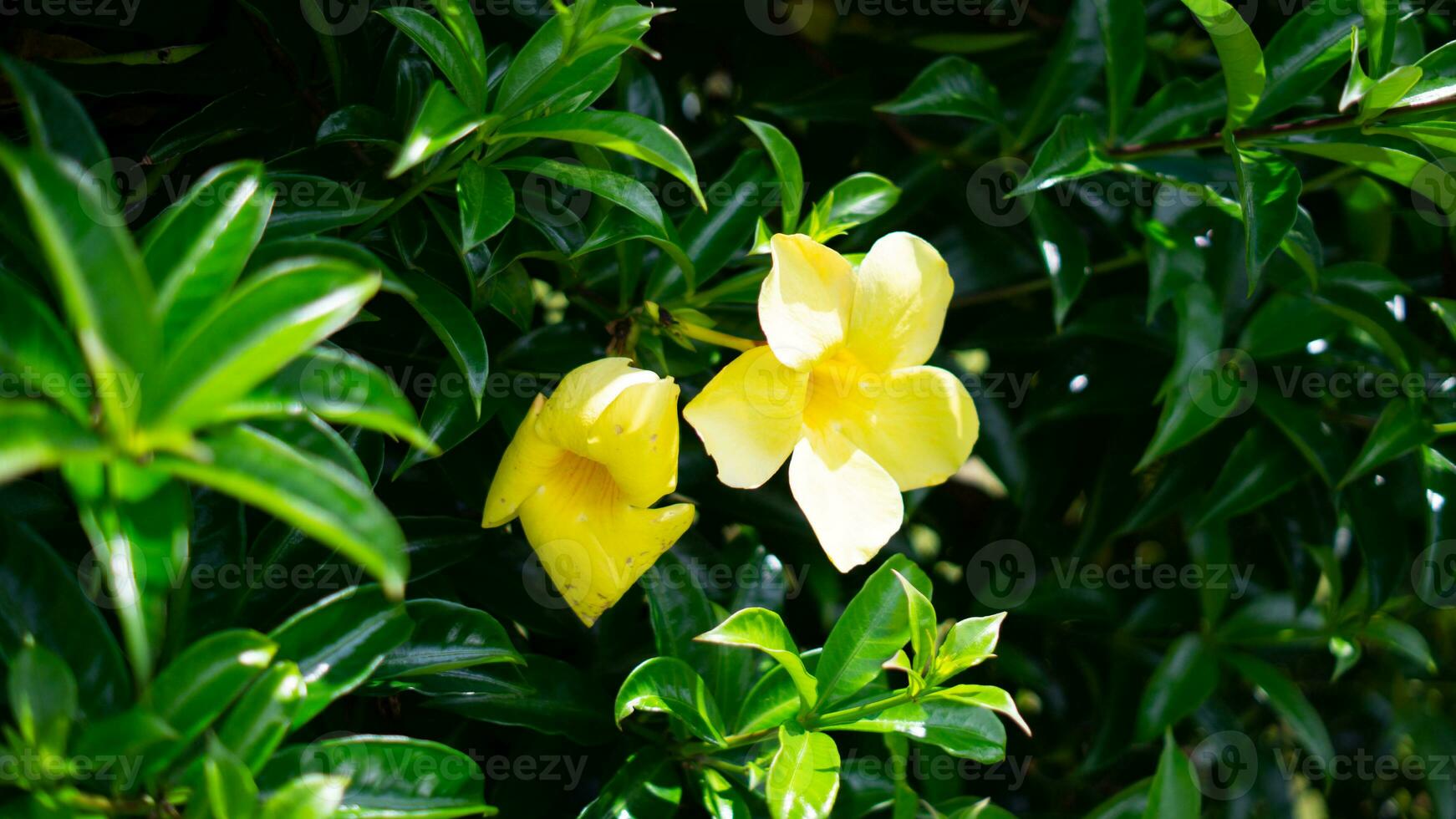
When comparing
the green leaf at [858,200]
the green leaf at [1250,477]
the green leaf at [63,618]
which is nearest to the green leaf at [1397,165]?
the green leaf at [1250,477]

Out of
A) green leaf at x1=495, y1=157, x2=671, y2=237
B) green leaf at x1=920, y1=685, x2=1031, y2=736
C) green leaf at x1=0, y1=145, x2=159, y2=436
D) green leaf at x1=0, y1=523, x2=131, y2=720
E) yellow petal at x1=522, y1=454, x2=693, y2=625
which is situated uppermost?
green leaf at x1=0, y1=145, x2=159, y2=436

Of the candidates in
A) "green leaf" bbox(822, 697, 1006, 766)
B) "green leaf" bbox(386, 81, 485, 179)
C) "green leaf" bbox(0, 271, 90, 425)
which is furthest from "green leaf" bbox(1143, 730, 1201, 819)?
"green leaf" bbox(0, 271, 90, 425)

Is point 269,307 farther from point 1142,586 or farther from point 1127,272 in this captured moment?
point 1142,586

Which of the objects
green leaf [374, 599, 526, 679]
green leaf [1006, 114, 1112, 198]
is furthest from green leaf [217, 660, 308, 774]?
green leaf [1006, 114, 1112, 198]

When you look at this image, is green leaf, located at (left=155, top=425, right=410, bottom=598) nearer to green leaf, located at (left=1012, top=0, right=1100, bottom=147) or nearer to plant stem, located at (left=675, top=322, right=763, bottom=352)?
plant stem, located at (left=675, top=322, right=763, bottom=352)

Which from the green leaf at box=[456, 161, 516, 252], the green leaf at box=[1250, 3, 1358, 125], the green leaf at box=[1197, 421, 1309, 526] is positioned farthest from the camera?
the green leaf at box=[1197, 421, 1309, 526]

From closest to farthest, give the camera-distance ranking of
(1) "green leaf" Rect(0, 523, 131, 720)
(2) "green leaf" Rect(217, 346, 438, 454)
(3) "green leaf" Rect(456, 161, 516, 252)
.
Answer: (2) "green leaf" Rect(217, 346, 438, 454) < (1) "green leaf" Rect(0, 523, 131, 720) < (3) "green leaf" Rect(456, 161, 516, 252)

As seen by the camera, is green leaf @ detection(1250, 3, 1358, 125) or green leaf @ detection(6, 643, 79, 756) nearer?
green leaf @ detection(6, 643, 79, 756)

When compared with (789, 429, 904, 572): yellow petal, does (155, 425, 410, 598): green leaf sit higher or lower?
higher
